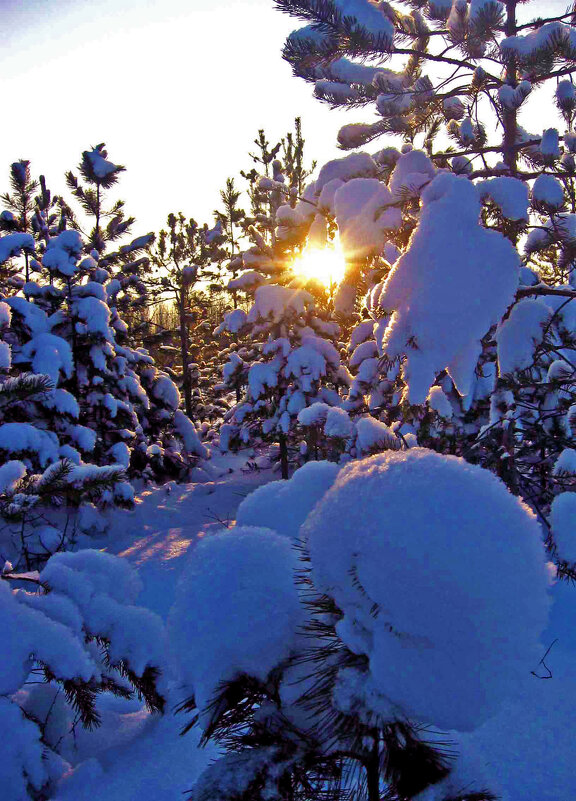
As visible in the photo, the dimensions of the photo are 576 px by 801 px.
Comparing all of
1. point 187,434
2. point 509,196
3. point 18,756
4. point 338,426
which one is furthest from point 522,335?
point 187,434

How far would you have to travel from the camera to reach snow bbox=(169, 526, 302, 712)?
100 centimetres

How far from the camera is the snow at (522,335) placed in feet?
10.7

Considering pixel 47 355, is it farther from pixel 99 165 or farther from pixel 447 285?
pixel 99 165

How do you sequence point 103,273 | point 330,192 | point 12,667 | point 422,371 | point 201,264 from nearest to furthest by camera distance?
point 12,667, point 422,371, point 330,192, point 103,273, point 201,264

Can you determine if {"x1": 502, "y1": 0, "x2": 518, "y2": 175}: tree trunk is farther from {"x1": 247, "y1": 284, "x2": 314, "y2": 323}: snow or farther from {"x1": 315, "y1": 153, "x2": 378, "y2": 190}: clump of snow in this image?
{"x1": 247, "y1": 284, "x2": 314, "y2": 323}: snow

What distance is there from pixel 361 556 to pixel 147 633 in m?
2.06

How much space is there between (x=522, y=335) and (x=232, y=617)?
294 centimetres

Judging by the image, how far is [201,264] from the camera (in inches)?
672

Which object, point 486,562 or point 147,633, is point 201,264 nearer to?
point 147,633

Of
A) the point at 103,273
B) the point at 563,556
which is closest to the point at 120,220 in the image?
the point at 103,273

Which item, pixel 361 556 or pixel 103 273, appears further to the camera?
pixel 103 273

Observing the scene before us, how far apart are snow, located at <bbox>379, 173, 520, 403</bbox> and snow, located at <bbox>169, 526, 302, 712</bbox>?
1823 mm

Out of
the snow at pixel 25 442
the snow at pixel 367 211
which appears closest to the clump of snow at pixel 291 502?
the snow at pixel 367 211

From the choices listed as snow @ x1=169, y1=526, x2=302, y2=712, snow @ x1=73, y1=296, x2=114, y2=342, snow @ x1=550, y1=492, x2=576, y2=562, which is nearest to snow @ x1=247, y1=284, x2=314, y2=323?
snow @ x1=73, y1=296, x2=114, y2=342
